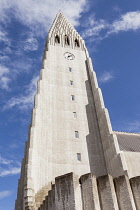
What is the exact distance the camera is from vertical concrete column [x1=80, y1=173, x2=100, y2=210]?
11.6 meters

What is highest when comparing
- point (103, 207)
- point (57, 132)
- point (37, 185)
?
point (57, 132)

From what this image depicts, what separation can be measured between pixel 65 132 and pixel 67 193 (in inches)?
687

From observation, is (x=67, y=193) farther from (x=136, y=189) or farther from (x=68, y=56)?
(x=68, y=56)

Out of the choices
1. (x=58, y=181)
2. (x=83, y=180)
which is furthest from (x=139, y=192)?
(x=58, y=181)

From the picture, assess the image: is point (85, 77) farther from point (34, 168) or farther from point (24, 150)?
point (34, 168)

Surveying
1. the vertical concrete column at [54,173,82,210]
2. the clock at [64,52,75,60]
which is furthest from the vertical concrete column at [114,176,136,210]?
the clock at [64,52,75,60]

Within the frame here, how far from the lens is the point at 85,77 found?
39.4 m

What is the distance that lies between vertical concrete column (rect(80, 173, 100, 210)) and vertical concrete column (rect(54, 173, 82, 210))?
388 millimetres

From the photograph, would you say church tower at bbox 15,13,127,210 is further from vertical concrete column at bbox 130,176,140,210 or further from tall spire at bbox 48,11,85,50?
vertical concrete column at bbox 130,176,140,210

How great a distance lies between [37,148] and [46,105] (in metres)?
8.54

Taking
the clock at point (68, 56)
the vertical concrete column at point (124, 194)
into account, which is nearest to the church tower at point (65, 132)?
the clock at point (68, 56)

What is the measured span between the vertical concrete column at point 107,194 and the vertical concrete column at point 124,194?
1.11ft

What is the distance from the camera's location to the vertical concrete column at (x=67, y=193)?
11.6 metres

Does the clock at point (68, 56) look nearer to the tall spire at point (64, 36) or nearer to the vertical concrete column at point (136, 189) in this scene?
the tall spire at point (64, 36)
